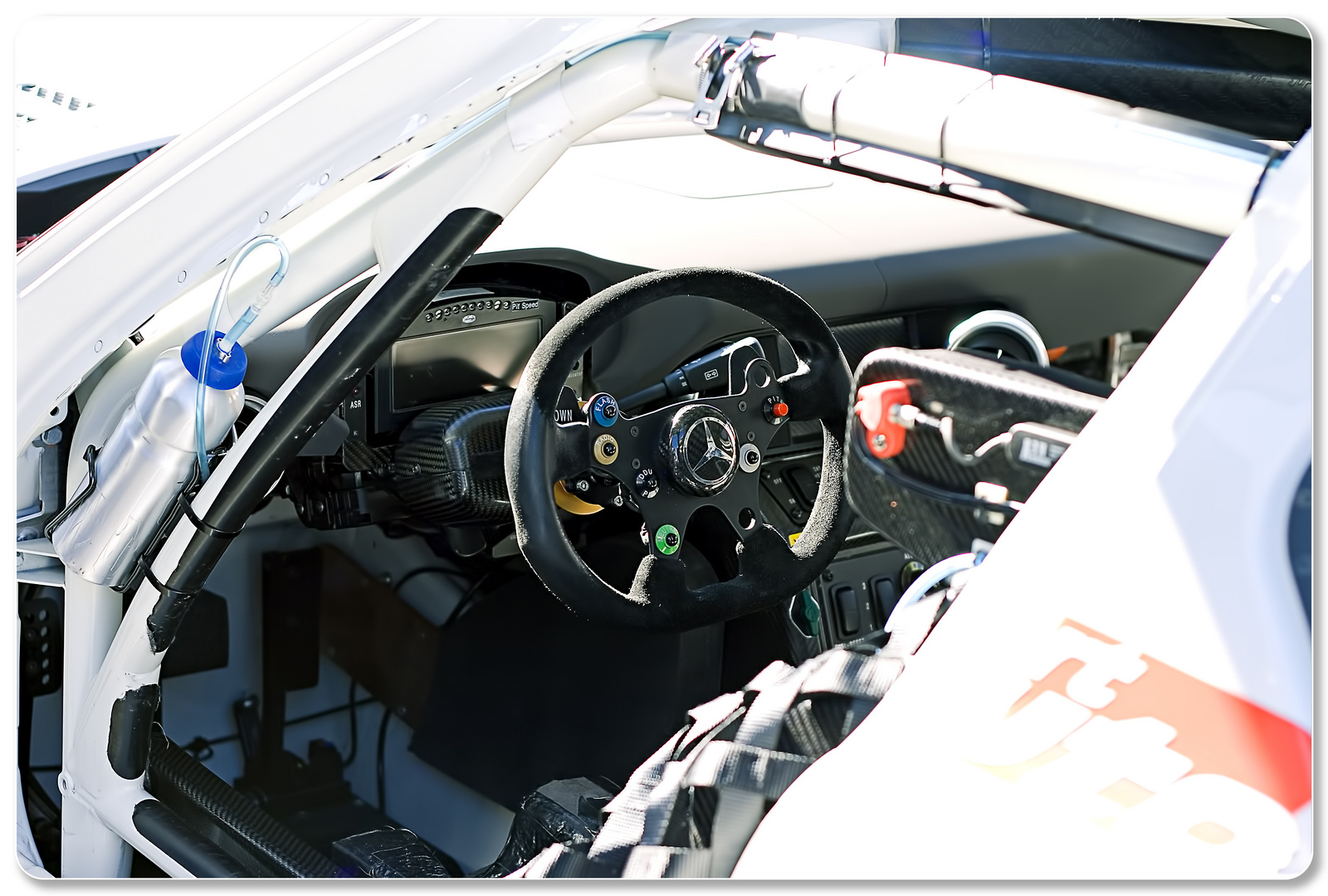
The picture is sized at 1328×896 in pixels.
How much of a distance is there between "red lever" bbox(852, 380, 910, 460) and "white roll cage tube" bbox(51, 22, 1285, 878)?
20cm

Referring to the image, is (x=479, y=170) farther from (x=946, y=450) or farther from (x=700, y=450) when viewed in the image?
(x=946, y=450)

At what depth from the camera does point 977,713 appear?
1.02 metres

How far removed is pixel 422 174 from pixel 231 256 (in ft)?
0.79

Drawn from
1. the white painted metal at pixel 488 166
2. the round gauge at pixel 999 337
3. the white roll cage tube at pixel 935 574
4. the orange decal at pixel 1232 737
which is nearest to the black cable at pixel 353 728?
the white painted metal at pixel 488 166

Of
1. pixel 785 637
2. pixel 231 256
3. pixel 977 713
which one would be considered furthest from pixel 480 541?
pixel 977 713

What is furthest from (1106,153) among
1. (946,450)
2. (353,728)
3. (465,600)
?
(353,728)

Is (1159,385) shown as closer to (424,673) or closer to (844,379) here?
(844,379)

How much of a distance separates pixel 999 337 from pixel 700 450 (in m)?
0.87

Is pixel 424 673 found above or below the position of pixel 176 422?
below

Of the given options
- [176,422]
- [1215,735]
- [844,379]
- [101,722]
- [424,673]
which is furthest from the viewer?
[424,673]

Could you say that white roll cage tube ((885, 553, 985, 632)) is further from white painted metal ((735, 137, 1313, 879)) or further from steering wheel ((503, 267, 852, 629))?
steering wheel ((503, 267, 852, 629))

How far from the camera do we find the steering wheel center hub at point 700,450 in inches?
70.8

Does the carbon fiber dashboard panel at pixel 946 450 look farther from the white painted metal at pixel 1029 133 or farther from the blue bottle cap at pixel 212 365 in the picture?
the blue bottle cap at pixel 212 365

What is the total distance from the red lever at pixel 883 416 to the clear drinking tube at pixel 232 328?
2.38 feet
